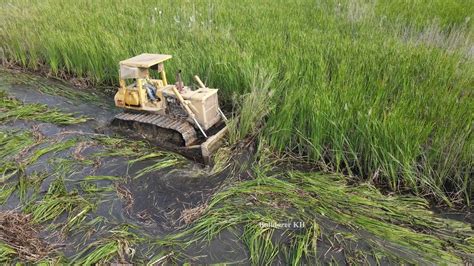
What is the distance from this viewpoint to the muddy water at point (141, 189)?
2738 mm

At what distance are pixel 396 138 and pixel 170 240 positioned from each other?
6.87 feet

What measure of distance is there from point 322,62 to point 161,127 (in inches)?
81.8

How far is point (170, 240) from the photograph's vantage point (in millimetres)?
2744

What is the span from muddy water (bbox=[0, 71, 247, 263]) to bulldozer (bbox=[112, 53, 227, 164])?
7.5 inches

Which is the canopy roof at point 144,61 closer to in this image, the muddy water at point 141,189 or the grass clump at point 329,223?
the muddy water at point 141,189

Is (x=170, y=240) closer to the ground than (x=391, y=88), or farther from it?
closer to the ground

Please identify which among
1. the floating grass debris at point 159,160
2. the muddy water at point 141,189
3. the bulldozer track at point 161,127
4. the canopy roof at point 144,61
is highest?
the canopy roof at point 144,61

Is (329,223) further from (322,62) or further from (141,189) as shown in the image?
(322,62)

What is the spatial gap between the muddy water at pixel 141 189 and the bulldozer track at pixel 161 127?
19cm

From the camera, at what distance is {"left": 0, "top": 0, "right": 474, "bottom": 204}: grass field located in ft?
10.8

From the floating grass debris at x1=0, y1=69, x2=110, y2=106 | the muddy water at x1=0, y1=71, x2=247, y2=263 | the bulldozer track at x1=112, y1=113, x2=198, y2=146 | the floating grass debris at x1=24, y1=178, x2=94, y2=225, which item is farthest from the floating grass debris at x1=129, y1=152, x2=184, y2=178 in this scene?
the floating grass debris at x1=0, y1=69, x2=110, y2=106

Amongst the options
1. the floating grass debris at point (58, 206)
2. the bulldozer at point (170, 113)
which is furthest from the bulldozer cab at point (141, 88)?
the floating grass debris at point (58, 206)

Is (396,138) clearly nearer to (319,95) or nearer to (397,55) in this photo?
(319,95)

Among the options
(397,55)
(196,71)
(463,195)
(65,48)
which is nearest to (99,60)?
(65,48)
